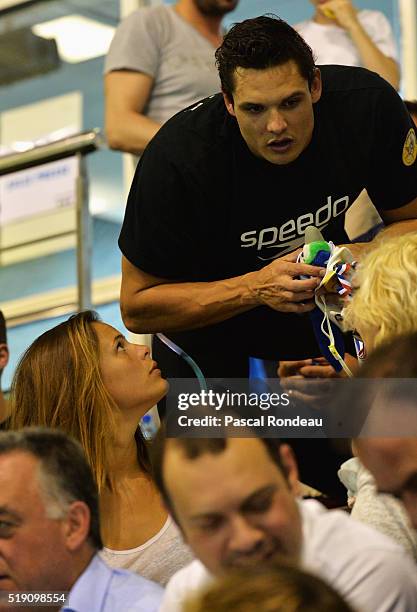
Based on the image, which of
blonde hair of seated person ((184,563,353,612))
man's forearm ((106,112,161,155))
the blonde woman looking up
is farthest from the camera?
man's forearm ((106,112,161,155))

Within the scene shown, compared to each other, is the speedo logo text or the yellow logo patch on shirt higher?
the yellow logo patch on shirt

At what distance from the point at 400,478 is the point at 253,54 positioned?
1114mm

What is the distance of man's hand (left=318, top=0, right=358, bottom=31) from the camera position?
3.56 metres

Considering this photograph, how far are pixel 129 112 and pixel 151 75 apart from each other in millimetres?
118

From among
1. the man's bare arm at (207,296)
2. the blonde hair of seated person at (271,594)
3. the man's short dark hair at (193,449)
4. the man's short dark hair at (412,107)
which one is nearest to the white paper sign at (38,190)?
the man's short dark hair at (412,107)

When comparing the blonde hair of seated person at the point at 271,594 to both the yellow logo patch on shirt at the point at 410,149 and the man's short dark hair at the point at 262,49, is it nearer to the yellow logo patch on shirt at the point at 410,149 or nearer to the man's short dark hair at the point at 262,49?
the man's short dark hair at the point at 262,49

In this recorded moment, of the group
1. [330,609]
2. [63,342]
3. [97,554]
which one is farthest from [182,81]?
[330,609]

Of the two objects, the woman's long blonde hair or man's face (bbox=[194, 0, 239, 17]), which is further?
man's face (bbox=[194, 0, 239, 17])

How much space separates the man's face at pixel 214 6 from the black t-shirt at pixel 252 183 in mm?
891

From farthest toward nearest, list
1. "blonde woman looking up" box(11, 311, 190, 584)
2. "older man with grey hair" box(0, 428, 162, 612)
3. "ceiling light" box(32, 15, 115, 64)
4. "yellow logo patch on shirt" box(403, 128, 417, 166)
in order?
"ceiling light" box(32, 15, 115, 64)
"yellow logo patch on shirt" box(403, 128, 417, 166)
"blonde woman looking up" box(11, 311, 190, 584)
"older man with grey hair" box(0, 428, 162, 612)

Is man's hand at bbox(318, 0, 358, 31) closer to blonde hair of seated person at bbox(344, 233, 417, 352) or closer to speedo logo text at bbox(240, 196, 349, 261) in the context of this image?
speedo logo text at bbox(240, 196, 349, 261)

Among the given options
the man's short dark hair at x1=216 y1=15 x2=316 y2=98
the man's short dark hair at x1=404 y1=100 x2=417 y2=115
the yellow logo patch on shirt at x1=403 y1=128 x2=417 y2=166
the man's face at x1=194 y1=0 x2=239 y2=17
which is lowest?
the man's short dark hair at x1=404 y1=100 x2=417 y2=115

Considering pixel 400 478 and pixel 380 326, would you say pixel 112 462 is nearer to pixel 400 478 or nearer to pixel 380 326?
pixel 380 326

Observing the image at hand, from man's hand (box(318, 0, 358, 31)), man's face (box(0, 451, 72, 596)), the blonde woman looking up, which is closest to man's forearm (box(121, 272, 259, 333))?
the blonde woman looking up
